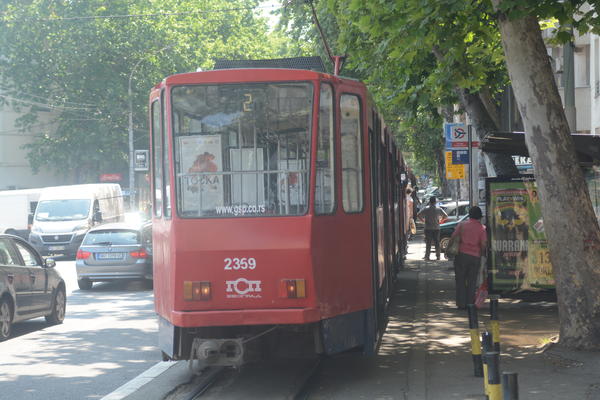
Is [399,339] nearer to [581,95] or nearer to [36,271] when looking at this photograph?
[36,271]

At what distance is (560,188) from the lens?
10.8 m

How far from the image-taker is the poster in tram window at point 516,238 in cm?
1445

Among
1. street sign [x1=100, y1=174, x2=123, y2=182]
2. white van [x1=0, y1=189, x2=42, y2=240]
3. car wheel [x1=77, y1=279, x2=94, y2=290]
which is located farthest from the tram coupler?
street sign [x1=100, y1=174, x2=123, y2=182]

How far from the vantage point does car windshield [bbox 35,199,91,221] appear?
108ft

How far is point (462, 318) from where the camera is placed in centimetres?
1452

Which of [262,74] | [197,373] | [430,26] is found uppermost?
[430,26]

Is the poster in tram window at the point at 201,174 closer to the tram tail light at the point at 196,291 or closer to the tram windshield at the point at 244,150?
the tram windshield at the point at 244,150

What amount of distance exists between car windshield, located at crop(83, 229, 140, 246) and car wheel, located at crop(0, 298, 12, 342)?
7.55 meters

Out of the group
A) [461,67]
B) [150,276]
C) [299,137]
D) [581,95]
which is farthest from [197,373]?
[581,95]

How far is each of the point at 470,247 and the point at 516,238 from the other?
0.83m

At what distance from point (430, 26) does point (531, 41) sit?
1.88 m

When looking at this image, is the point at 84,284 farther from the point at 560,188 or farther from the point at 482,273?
the point at 560,188

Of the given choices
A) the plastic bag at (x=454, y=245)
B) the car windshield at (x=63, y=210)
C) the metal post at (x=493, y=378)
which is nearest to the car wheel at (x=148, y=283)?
the plastic bag at (x=454, y=245)

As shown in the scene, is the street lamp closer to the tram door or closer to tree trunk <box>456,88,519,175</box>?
tree trunk <box>456,88,519,175</box>
